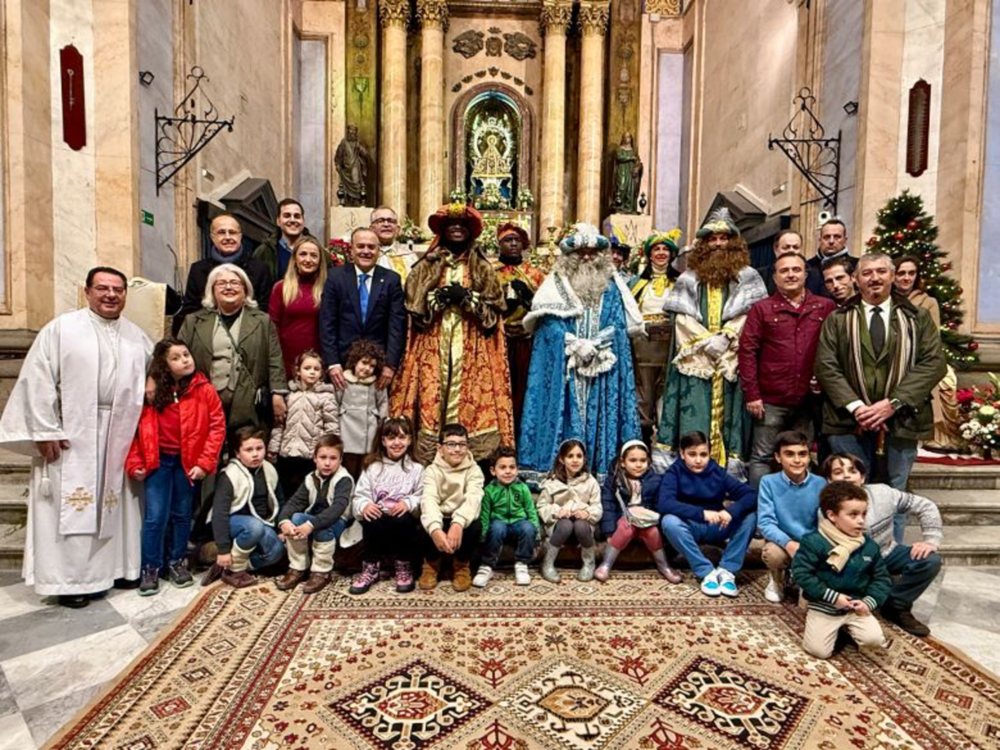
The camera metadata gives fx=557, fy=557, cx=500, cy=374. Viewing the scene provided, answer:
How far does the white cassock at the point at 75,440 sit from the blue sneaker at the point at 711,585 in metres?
3.50

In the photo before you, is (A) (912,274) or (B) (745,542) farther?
(A) (912,274)

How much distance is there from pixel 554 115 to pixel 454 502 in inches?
484

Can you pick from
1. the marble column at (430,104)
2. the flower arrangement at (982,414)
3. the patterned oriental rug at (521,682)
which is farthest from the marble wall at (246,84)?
the flower arrangement at (982,414)

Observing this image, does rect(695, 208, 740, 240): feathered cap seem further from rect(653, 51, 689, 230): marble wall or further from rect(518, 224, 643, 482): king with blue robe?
rect(653, 51, 689, 230): marble wall

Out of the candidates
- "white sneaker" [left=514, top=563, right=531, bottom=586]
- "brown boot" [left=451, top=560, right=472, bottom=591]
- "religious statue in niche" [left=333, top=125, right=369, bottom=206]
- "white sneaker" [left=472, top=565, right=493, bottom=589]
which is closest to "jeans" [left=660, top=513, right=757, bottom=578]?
"white sneaker" [left=514, top=563, right=531, bottom=586]

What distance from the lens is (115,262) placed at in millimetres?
6105

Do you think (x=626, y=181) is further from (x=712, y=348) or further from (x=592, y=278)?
(x=712, y=348)

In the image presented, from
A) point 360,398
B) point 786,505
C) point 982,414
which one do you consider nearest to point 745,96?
point 982,414

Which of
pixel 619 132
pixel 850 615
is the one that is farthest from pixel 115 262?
pixel 619 132

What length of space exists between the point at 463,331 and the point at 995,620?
355 centimetres

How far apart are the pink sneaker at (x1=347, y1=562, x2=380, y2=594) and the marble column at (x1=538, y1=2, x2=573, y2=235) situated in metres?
11.0

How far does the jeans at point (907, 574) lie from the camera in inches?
116

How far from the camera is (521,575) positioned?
11.4 feet

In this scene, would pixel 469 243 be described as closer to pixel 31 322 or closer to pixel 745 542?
A: pixel 745 542
